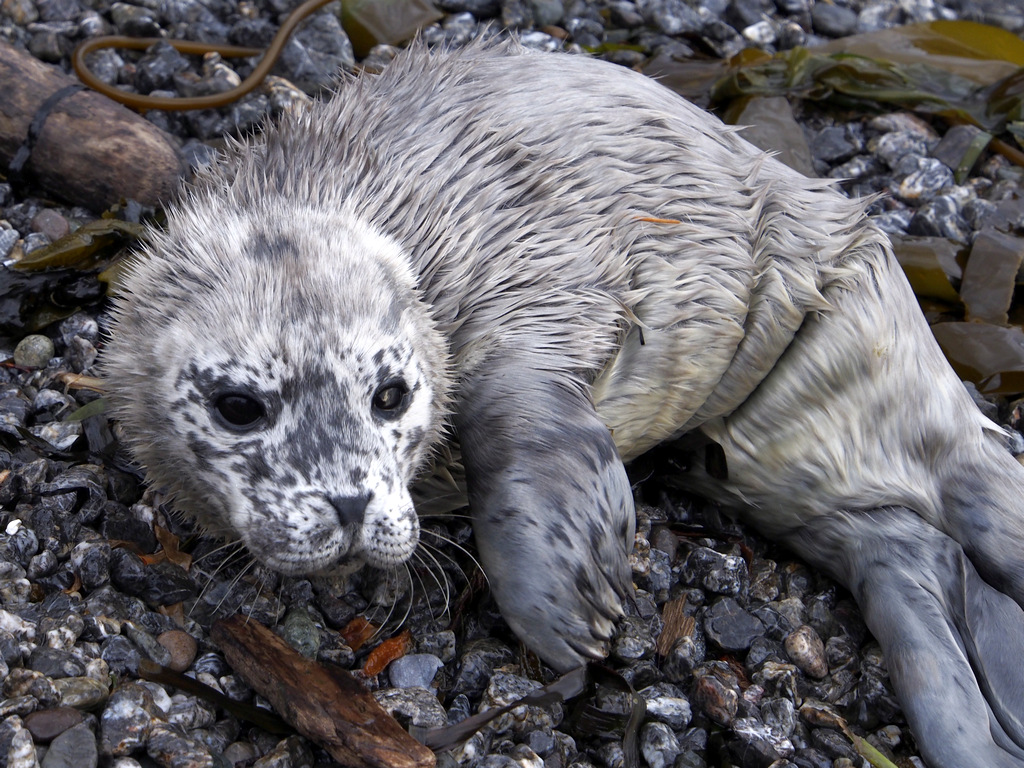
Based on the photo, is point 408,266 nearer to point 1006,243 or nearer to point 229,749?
point 229,749

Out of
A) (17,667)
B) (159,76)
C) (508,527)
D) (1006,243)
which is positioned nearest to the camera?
(17,667)

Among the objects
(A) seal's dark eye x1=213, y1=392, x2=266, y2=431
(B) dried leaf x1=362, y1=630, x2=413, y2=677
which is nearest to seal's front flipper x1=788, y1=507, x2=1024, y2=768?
(B) dried leaf x1=362, y1=630, x2=413, y2=677

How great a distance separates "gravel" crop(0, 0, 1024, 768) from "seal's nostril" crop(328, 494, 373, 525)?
458 mm

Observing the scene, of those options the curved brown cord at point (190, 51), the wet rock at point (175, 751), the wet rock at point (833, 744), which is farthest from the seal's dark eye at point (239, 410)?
the curved brown cord at point (190, 51)

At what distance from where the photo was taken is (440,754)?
7.77ft

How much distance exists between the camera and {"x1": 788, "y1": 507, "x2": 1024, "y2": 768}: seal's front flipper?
8.41ft

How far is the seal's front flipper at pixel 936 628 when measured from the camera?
256cm

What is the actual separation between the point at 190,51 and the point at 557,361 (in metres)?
2.43

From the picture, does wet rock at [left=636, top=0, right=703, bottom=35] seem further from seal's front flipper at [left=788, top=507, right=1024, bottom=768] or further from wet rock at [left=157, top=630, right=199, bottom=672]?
wet rock at [left=157, top=630, right=199, bottom=672]

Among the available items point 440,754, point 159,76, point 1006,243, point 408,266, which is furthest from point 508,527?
point 159,76

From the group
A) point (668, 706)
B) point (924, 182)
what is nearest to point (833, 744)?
point (668, 706)

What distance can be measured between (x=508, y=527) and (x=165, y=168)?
1865 mm

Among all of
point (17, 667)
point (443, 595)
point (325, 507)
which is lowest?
point (443, 595)

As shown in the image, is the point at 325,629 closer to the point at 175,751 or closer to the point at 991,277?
the point at 175,751
